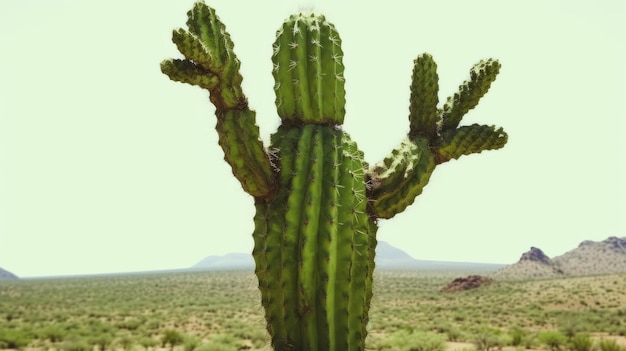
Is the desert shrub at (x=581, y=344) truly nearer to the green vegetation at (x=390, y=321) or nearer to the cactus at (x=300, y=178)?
the green vegetation at (x=390, y=321)

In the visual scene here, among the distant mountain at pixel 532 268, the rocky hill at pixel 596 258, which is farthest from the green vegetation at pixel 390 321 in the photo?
the rocky hill at pixel 596 258

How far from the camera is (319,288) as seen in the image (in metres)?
3.49

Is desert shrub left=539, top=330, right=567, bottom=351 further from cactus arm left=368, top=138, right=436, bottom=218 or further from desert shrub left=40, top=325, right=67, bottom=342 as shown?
desert shrub left=40, top=325, right=67, bottom=342

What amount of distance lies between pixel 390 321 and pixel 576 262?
63671 millimetres

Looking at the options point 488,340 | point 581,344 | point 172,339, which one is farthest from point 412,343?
point 172,339

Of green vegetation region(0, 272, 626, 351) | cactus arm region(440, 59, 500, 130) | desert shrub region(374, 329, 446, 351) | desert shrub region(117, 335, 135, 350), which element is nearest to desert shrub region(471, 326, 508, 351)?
green vegetation region(0, 272, 626, 351)

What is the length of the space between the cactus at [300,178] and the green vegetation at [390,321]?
68 centimetres

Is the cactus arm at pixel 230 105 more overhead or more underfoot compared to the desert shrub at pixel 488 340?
more overhead

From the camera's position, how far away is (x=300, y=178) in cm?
362

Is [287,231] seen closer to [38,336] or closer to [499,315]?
[38,336]

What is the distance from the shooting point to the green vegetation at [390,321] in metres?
16.0

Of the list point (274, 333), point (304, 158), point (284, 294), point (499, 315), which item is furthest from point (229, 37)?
point (499, 315)

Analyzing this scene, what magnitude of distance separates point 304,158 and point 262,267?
765 mm

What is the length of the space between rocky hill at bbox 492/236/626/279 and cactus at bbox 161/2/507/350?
204 ft
